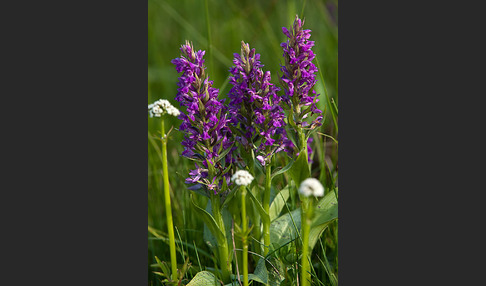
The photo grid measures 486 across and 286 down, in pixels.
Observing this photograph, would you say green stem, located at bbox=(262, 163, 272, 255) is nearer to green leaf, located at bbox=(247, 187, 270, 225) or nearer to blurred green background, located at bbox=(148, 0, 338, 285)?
green leaf, located at bbox=(247, 187, 270, 225)

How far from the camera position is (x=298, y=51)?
434 cm

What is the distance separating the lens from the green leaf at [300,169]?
444cm

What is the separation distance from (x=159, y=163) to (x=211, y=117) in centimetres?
169

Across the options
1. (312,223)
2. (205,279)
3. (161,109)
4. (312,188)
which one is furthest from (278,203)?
(312,188)

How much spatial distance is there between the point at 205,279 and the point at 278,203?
936 mm

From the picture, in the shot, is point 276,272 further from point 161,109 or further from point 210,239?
point 161,109

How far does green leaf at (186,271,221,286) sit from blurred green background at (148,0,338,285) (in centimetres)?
46

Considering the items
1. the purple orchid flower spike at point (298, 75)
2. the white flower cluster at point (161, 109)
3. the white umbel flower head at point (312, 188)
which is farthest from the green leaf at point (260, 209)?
the white umbel flower head at point (312, 188)

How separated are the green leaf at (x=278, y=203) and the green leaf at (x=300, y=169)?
0.37 m

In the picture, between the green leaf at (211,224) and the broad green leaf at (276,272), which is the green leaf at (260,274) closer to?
the broad green leaf at (276,272)

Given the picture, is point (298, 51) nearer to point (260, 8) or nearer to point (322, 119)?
point (322, 119)

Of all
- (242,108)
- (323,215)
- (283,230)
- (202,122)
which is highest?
(242,108)

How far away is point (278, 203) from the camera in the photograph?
4938 mm

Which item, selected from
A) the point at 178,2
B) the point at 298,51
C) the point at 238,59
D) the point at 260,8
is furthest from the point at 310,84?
the point at 178,2
